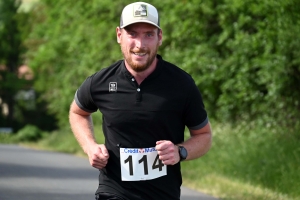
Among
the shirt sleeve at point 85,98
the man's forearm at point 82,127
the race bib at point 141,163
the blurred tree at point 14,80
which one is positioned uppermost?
the blurred tree at point 14,80

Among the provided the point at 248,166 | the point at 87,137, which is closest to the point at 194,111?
the point at 87,137

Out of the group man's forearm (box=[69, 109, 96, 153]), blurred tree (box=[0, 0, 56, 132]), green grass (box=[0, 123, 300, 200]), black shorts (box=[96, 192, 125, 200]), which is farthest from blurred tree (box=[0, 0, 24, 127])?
black shorts (box=[96, 192, 125, 200])

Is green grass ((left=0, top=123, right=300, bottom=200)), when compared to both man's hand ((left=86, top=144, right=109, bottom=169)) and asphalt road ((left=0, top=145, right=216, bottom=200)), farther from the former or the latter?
man's hand ((left=86, top=144, right=109, bottom=169))

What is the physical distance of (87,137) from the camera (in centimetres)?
566

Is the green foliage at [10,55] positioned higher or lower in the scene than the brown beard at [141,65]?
higher

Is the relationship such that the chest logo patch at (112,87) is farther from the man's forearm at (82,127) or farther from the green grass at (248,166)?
the green grass at (248,166)

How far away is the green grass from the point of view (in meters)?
13.5

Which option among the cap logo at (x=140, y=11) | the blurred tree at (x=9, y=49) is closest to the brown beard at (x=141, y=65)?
the cap logo at (x=140, y=11)

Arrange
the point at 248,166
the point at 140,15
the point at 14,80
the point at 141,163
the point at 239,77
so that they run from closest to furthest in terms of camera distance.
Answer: the point at 140,15 → the point at 141,163 → the point at 248,166 → the point at 239,77 → the point at 14,80

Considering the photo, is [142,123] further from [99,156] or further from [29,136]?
[29,136]

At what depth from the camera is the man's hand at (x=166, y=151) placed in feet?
17.1

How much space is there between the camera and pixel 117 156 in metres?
5.48

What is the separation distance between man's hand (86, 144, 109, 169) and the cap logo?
0.79 m

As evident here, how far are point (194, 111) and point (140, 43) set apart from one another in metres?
0.56
